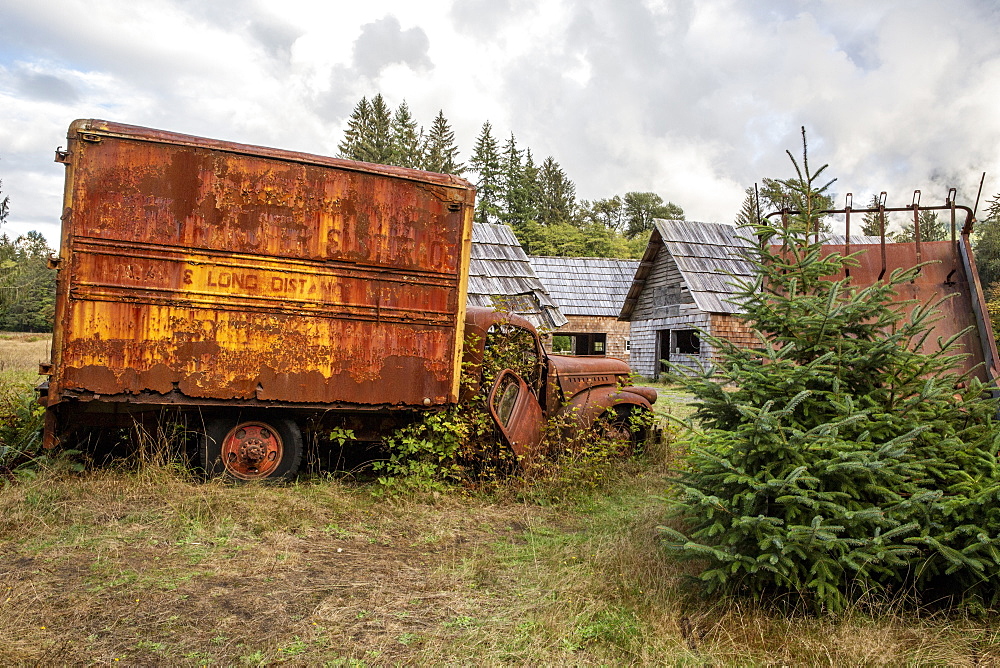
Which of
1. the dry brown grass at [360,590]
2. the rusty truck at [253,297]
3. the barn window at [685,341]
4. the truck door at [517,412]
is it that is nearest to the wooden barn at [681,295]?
the barn window at [685,341]

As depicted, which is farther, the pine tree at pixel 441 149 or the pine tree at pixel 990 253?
the pine tree at pixel 441 149

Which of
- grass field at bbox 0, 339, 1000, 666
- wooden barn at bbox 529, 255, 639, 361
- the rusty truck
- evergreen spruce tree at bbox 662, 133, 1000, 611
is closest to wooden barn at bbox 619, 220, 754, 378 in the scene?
wooden barn at bbox 529, 255, 639, 361

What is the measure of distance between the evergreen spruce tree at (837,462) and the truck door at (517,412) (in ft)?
9.25

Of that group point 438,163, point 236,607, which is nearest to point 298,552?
point 236,607

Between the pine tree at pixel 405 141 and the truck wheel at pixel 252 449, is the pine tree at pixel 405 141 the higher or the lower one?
the higher one

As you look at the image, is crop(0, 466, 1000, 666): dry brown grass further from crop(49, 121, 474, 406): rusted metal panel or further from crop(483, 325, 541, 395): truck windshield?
crop(483, 325, 541, 395): truck windshield

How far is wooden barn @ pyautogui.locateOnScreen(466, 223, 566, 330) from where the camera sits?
772 inches

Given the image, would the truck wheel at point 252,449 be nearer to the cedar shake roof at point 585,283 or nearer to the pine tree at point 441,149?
the cedar shake roof at point 585,283

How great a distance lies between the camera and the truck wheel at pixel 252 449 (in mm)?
6043

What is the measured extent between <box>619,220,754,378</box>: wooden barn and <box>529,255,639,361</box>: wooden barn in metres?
2.63

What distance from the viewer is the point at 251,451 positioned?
20.0 feet

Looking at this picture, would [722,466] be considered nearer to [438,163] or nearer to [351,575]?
[351,575]

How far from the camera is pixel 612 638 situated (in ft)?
11.2

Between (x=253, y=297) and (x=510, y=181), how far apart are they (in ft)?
167
